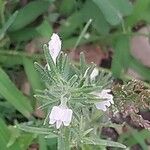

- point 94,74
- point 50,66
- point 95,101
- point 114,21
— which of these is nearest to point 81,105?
point 95,101

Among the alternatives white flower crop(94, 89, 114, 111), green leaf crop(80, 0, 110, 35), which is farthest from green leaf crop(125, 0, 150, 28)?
white flower crop(94, 89, 114, 111)

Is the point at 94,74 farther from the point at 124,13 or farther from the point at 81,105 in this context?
the point at 124,13

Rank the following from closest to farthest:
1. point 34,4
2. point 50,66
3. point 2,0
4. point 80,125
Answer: point 50,66 → point 80,125 → point 2,0 → point 34,4

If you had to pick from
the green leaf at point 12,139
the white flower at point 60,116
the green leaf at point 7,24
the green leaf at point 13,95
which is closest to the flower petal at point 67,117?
the white flower at point 60,116

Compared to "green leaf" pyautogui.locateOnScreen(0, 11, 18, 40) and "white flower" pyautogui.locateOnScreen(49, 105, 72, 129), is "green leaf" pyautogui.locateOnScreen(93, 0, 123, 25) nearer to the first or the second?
"green leaf" pyautogui.locateOnScreen(0, 11, 18, 40)

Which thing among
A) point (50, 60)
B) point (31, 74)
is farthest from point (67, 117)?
point (31, 74)

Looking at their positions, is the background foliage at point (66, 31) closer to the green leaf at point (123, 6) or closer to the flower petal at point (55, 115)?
the green leaf at point (123, 6)
